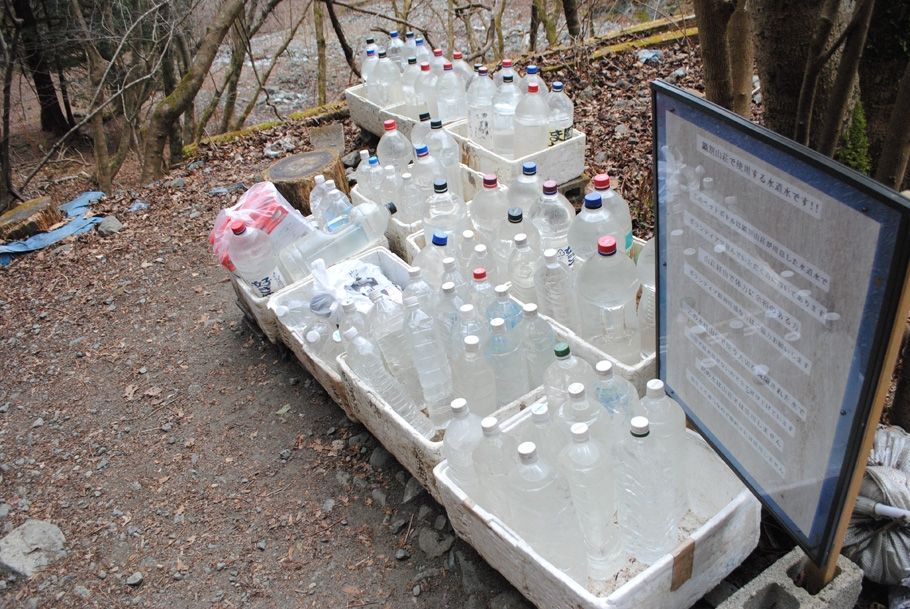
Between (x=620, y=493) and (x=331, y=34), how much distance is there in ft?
50.8

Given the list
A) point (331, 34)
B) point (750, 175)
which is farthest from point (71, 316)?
point (331, 34)

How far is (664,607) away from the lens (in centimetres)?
209

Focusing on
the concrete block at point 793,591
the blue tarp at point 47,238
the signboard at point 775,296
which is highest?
the signboard at point 775,296

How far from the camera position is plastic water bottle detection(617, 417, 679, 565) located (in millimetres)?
2043

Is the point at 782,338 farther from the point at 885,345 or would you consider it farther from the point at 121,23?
the point at 121,23

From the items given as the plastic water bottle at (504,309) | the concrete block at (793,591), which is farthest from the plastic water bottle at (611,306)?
the concrete block at (793,591)

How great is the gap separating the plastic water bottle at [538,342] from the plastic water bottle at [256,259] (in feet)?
5.00

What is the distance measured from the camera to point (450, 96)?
4.54m

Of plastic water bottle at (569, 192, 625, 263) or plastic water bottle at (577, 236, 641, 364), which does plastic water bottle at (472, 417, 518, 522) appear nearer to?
plastic water bottle at (577, 236, 641, 364)

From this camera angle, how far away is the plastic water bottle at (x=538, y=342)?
8.87 feet

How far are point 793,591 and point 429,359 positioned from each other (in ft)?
4.79

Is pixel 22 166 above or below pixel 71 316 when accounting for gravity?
below

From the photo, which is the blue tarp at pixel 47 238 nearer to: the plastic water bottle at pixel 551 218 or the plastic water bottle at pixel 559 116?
the plastic water bottle at pixel 559 116

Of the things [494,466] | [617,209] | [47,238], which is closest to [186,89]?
[47,238]
